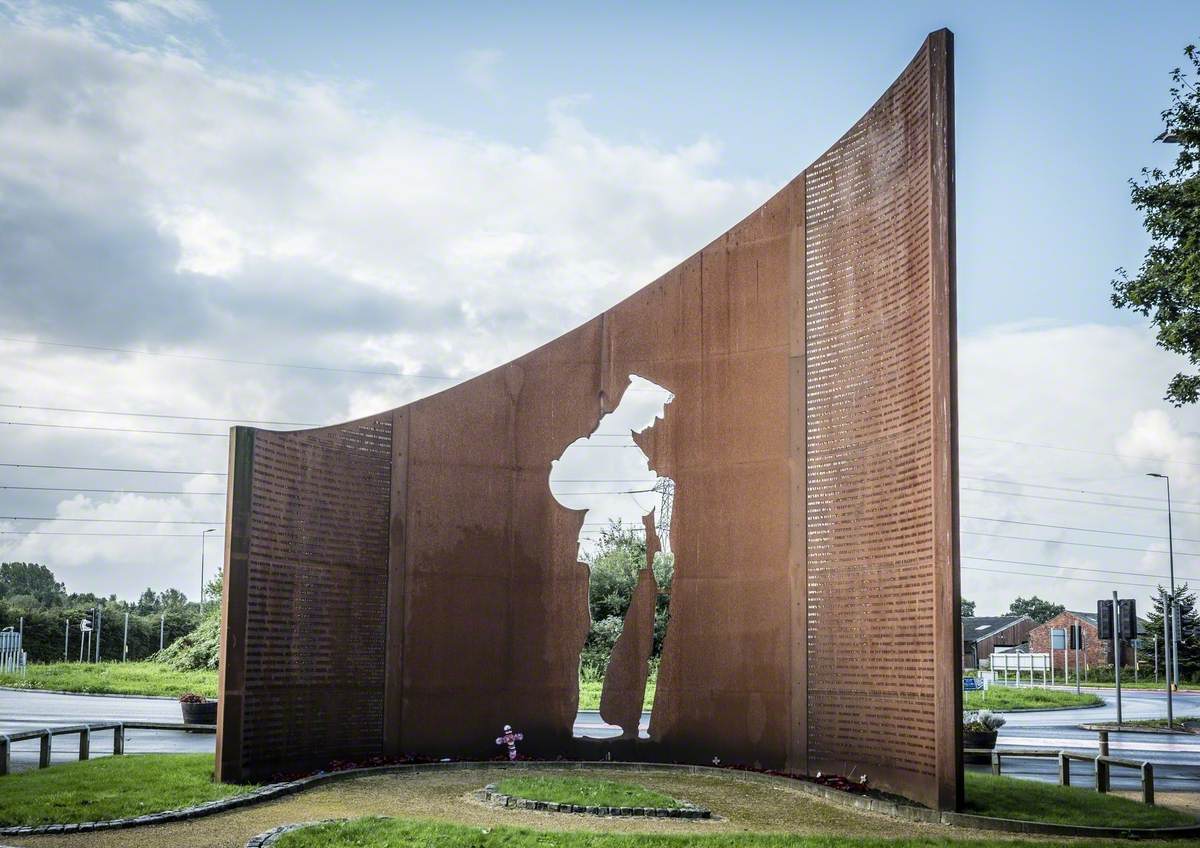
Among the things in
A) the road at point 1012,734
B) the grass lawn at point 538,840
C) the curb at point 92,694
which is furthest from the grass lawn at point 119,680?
the grass lawn at point 538,840

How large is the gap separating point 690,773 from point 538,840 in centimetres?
502

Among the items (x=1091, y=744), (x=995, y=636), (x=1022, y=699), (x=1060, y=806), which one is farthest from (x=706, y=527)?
(x=995, y=636)

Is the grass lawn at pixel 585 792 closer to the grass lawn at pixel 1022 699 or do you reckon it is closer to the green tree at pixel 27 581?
the grass lawn at pixel 1022 699

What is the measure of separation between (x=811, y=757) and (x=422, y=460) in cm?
593

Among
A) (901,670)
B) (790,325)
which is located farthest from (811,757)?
(790,325)

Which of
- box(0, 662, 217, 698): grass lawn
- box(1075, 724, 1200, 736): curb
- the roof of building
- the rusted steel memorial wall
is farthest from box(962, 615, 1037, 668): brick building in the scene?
the rusted steel memorial wall

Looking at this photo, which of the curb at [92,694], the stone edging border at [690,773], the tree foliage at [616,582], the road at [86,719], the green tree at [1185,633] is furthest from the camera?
the green tree at [1185,633]

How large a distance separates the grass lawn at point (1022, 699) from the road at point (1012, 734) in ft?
3.40

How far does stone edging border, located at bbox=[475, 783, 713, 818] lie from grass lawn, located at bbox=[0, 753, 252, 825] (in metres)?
2.67

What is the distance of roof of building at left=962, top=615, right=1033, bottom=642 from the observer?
74.2 m

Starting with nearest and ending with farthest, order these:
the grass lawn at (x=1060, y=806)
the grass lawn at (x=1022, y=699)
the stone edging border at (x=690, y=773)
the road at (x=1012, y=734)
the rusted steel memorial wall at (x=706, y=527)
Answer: the stone edging border at (x=690, y=773), the grass lawn at (x=1060, y=806), the rusted steel memorial wall at (x=706, y=527), the road at (x=1012, y=734), the grass lawn at (x=1022, y=699)

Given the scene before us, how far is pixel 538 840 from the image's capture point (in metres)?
8.95

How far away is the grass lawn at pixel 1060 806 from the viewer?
10.2 metres

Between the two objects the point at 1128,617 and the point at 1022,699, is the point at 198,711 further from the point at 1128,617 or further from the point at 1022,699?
the point at 1022,699
